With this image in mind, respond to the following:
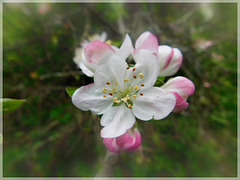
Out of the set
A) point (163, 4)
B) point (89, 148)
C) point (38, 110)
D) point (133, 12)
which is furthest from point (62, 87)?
point (163, 4)

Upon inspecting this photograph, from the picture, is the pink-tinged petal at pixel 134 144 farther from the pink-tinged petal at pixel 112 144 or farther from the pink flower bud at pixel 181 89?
the pink flower bud at pixel 181 89

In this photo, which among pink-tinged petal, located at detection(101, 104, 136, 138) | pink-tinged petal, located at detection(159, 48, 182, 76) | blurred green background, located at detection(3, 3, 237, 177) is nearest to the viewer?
pink-tinged petal, located at detection(101, 104, 136, 138)

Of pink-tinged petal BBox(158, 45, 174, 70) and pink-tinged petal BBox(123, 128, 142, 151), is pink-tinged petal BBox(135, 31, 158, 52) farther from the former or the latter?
pink-tinged petal BBox(123, 128, 142, 151)

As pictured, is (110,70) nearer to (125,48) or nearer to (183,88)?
(125,48)

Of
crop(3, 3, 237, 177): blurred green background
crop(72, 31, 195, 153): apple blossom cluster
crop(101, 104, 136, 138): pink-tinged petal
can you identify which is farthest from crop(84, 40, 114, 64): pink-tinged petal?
crop(3, 3, 237, 177): blurred green background

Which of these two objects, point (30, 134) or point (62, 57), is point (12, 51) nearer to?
point (62, 57)

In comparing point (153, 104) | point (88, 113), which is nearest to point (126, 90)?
point (153, 104)

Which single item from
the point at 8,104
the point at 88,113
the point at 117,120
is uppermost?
the point at 8,104
